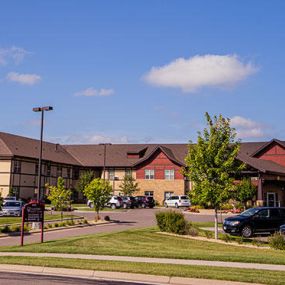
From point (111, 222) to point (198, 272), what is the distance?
805 inches

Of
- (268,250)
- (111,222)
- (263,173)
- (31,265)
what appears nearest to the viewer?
(31,265)

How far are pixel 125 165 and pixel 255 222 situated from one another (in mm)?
42764

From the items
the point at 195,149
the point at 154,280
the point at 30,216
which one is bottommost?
the point at 154,280

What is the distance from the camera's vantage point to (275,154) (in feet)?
193

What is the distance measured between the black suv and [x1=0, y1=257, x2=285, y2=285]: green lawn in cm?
1096

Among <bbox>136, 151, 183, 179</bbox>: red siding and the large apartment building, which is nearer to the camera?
the large apartment building

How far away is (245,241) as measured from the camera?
2158 centimetres

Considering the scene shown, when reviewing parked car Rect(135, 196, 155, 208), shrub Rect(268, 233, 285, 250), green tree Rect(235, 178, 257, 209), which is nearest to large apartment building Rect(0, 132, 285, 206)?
green tree Rect(235, 178, 257, 209)

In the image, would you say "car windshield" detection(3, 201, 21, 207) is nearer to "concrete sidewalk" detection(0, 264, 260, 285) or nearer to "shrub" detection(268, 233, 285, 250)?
"concrete sidewalk" detection(0, 264, 260, 285)

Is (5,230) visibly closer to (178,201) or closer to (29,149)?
(178,201)

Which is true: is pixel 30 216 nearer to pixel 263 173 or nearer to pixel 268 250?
pixel 268 250

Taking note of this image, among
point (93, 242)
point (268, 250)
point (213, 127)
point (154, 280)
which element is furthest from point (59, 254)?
point (213, 127)

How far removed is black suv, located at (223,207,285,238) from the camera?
76.0 ft

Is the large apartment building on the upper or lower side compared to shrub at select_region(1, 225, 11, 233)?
upper
